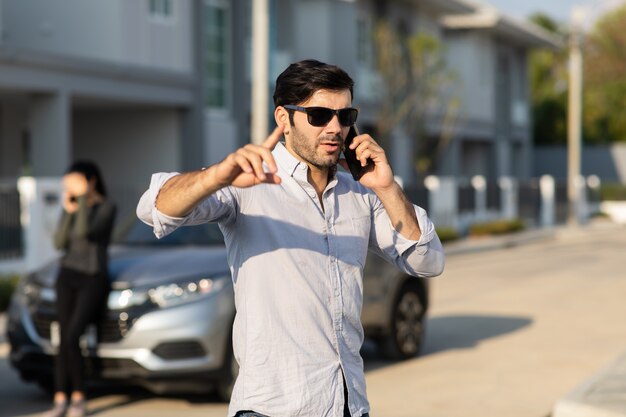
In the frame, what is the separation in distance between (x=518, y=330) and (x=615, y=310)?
96.4 inches

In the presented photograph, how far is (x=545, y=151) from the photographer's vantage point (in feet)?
193

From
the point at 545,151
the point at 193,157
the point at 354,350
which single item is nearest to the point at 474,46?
the point at 545,151

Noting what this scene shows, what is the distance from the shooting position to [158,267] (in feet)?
29.6

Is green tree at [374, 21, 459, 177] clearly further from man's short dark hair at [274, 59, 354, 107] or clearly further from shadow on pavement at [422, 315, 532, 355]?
man's short dark hair at [274, 59, 354, 107]

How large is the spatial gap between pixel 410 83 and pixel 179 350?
29.0 meters

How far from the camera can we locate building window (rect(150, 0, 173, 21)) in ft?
83.5

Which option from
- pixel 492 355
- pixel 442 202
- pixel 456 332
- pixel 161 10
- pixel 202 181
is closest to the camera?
pixel 202 181

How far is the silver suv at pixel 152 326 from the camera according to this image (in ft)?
28.3

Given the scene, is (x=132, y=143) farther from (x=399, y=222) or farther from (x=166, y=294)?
(x=399, y=222)

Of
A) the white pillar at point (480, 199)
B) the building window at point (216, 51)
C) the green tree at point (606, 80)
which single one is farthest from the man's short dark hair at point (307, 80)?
the green tree at point (606, 80)

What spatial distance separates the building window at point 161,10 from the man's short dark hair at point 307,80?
22.1 m

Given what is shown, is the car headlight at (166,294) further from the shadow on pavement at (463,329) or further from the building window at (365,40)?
the building window at (365,40)

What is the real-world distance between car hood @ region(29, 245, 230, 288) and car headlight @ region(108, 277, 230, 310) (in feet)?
0.16

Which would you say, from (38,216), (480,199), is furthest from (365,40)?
(38,216)
